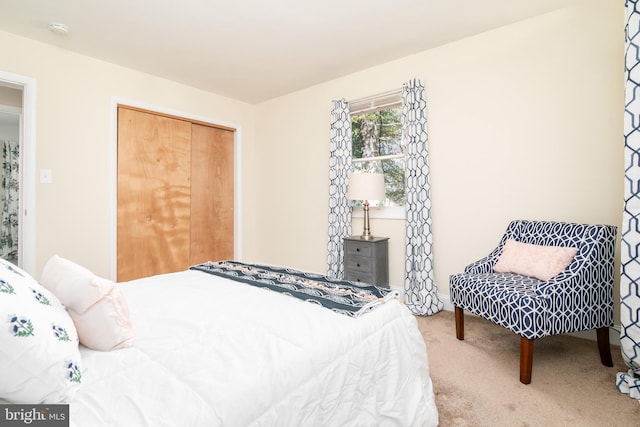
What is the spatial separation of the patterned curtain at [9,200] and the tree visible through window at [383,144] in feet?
19.4

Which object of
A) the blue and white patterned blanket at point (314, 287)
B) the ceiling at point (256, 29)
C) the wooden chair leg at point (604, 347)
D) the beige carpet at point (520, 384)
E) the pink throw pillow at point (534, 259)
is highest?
the ceiling at point (256, 29)

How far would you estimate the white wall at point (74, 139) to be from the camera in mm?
2916

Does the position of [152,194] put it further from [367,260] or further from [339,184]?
[367,260]

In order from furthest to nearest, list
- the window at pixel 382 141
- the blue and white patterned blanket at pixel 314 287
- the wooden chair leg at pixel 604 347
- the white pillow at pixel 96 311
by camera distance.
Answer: the window at pixel 382 141
the wooden chair leg at pixel 604 347
the blue and white patterned blanket at pixel 314 287
the white pillow at pixel 96 311

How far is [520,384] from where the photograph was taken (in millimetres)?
1827

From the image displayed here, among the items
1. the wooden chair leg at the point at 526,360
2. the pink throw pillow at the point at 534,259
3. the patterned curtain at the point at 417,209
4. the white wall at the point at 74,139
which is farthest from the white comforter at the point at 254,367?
the white wall at the point at 74,139

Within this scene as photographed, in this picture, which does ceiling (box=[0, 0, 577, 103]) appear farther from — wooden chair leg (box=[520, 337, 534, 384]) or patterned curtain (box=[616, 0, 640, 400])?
wooden chair leg (box=[520, 337, 534, 384])

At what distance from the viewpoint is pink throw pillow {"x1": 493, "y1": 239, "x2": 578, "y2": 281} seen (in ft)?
6.86

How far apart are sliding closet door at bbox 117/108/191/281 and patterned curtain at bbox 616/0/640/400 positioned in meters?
4.03

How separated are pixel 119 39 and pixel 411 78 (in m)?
2.71

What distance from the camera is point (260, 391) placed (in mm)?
878

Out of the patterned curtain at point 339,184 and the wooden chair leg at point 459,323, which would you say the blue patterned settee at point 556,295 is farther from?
the patterned curtain at point 339,184

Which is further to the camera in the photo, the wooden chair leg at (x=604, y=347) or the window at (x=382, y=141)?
the window at (x=382, y=141)

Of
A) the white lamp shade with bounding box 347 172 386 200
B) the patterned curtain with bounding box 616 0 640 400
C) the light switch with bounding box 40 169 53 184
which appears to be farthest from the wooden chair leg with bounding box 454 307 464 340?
the light switch with bounding box 40 169 53 184
